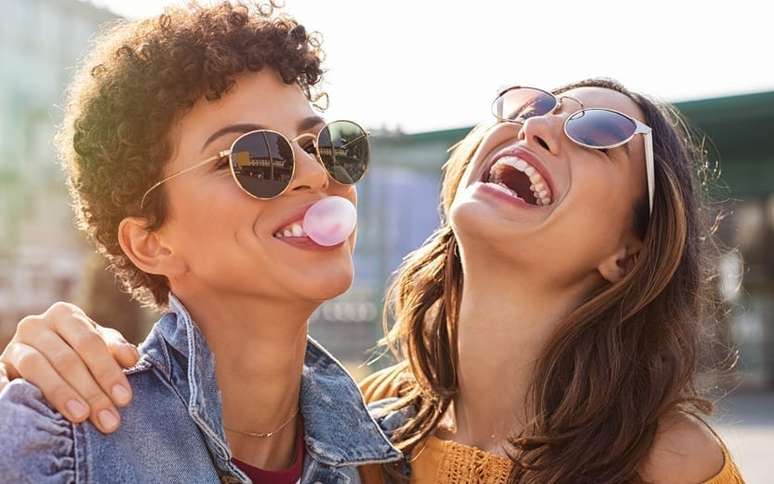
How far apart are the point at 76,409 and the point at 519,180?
175cm

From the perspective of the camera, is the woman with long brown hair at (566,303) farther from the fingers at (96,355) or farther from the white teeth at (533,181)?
the fingers at (96,355)

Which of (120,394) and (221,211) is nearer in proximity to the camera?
(120,394)

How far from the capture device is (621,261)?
2980mm

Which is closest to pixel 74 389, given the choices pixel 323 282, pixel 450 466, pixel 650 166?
pixel 323 282

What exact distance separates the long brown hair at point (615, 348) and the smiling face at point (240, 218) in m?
0.83

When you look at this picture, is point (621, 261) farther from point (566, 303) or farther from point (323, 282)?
point (323, 282)

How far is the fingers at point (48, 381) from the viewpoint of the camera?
6.12 ft

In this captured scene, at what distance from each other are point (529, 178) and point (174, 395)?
144 cm

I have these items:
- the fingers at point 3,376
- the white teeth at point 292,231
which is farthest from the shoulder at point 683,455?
the fingers at point 3,376

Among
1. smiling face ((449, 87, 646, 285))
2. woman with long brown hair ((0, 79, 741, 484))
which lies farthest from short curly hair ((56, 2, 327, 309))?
woman with long brown hair ((0, 79, 741, 484))

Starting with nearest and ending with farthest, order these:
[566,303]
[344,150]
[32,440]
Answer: [32,440] → [344,150] → [566,303]

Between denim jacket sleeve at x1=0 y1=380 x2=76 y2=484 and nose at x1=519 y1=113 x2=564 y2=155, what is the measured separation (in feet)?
5.84

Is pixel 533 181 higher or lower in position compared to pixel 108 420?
higher

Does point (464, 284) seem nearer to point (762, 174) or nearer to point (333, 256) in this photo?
point (333, 256)
